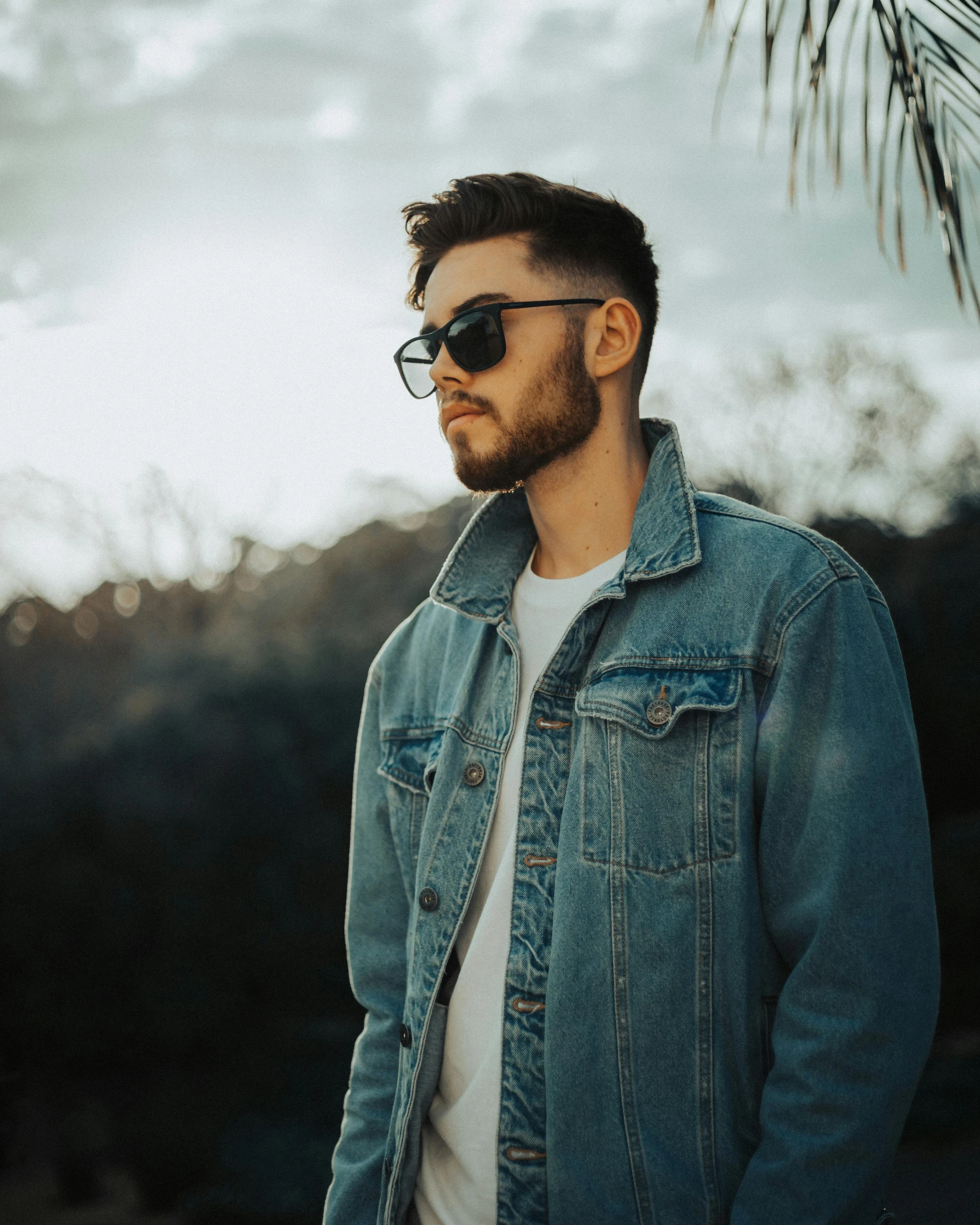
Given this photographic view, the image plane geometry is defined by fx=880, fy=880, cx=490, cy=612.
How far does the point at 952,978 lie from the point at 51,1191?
20.5ft

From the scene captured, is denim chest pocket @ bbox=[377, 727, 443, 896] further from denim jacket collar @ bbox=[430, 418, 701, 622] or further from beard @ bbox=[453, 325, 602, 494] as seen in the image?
beard @ bbox=[453, 325, 602, 494]

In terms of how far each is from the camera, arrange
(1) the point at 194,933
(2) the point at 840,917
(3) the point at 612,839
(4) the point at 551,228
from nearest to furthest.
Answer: (2) the point at 840,917
(3) the point at 612,839
(4) the point at 551,228
(1) the point at 194,933

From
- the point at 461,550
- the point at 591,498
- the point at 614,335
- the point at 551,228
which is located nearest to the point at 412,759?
the point at 461,550

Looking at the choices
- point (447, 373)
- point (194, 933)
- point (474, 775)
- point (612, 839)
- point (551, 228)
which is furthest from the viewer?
point (194, 933)

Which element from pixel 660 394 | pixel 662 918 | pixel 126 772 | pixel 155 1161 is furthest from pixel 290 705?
pixel 660 394

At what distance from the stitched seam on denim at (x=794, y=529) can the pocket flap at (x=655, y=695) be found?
244mm

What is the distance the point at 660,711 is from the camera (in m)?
1.52

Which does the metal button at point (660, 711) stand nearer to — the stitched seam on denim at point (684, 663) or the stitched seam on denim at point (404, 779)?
the stitched seam on denim at point (684, 663)

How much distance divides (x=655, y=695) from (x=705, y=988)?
0.48 meters

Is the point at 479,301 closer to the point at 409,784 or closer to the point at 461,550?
the point at 461,550

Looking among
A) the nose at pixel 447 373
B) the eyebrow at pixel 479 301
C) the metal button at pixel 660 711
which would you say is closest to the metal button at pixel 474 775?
the metal button at pixel 660 711

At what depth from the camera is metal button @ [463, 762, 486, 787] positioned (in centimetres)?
176

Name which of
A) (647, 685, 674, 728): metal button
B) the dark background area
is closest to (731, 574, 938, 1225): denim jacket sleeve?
(647, 685, 674, 728): metal button

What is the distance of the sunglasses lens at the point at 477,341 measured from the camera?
1.83 m
